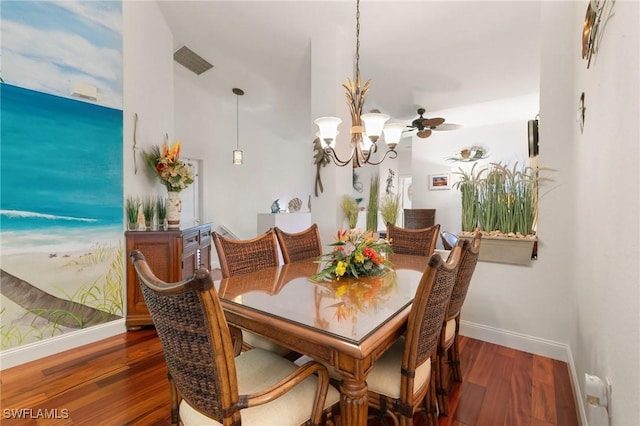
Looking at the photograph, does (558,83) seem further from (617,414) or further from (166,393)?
(166,393)

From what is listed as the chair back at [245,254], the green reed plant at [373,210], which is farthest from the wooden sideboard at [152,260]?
the green reed plant at [373,210]

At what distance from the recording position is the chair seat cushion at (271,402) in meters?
0.96

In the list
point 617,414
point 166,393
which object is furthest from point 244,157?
point 617,414

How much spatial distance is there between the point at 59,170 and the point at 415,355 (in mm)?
2855

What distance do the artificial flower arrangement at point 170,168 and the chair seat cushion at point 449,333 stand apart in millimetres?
2684

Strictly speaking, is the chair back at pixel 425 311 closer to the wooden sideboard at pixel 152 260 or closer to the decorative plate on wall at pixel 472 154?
the wooden sideboard at pixel 152 260

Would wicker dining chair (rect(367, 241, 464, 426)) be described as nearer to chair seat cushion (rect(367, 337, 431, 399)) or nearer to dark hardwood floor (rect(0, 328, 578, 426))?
chair seat cushion (rect(367, 337, 431, 399))

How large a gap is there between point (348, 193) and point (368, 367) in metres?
2.60

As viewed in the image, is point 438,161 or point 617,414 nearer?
point 617,414

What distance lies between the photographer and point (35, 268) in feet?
7.02

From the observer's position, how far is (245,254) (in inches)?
74.6

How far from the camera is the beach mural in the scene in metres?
2.03

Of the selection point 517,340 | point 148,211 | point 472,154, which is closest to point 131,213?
point 148,211

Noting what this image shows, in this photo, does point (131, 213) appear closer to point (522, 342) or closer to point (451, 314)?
point (451, 314)
